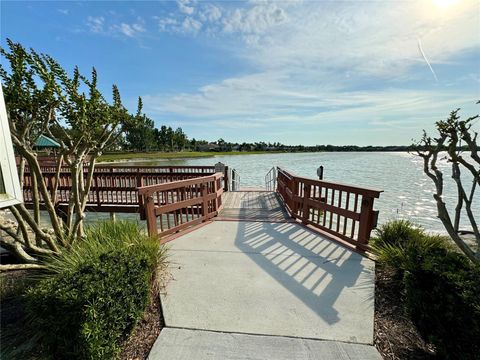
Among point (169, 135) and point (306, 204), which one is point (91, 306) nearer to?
point (306, 204)

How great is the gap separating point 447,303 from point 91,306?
2658 mm

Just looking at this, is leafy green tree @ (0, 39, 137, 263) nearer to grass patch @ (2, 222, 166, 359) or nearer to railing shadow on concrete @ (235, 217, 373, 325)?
grass patch @ (2, 222, 166, 359)

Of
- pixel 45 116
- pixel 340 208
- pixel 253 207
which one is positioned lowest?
pixel 253 207

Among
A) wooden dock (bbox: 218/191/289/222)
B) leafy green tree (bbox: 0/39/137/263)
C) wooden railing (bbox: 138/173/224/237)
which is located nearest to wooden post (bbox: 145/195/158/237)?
wooden railing (bbox: 138/173/224/237)

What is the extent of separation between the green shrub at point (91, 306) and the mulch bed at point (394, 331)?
222cm

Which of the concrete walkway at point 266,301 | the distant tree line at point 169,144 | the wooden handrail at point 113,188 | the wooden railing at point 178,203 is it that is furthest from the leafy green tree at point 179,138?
the concrete walkway at point 266,301

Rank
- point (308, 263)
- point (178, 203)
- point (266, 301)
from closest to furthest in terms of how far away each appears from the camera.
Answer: point (266, 301) < point (308, 263) < point (178, 203)

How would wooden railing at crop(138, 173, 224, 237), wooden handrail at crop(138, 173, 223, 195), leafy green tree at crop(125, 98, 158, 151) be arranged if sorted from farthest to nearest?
leafy green tree at crop(125, 98, 158, 151) < wooden railing at crop(138, 173, 224, 237) < wooden handrail at crop(138, 173, 223, 195)

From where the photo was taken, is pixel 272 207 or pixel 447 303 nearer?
pixel 447 303

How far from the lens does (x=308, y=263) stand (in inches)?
140

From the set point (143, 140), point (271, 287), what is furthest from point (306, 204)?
point (143, 140)

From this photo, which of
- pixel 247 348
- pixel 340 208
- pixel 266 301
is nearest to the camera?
pixel 247 348

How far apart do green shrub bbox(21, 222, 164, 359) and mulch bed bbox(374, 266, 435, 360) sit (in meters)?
→ 2.22

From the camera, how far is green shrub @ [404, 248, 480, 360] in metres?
1.63
